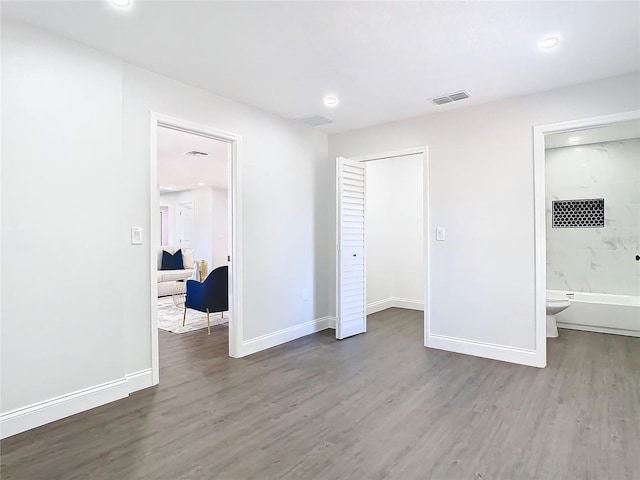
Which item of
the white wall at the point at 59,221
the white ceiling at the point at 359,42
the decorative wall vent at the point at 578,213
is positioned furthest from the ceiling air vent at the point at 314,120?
the decorative wall vent at the point at 578,213

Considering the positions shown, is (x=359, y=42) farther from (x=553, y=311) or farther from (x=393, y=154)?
(x=553, y=311)

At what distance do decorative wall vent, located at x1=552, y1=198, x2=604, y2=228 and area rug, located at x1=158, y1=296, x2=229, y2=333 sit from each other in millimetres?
5047

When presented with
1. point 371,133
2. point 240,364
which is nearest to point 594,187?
point 371,133

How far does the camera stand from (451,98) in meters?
3.65

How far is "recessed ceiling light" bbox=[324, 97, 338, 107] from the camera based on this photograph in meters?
3.69

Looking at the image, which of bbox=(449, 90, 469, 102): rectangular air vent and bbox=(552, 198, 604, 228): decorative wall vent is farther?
bbox=(552, 198, 604, 228): decorative wall vent

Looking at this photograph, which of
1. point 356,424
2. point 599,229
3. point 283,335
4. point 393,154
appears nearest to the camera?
point 356,424

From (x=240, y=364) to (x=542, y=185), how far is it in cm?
328

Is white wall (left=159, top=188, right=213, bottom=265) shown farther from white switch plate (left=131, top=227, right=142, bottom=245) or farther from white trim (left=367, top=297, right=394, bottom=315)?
white switch plate (left=131, top=227, right=142, bottom=245)

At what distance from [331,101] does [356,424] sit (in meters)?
2.89

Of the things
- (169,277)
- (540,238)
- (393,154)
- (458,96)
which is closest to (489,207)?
(540,238)

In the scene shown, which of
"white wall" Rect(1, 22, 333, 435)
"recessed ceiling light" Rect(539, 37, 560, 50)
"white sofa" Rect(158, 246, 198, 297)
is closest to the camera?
"white wall" Rect(1, 22, 333, 435)

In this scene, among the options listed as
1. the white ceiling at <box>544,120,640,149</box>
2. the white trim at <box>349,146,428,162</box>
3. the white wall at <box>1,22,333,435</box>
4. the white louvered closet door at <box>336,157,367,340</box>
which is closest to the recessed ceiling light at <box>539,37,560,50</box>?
the white trim at <box>349,146,428,162</box>

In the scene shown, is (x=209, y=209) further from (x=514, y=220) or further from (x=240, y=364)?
(x=514, y=220)
